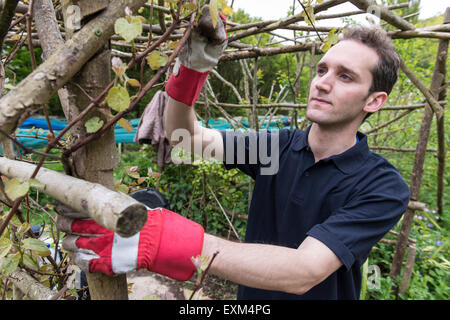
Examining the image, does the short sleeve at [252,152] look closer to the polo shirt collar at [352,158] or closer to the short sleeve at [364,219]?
the polo shirt collar at [352,158]

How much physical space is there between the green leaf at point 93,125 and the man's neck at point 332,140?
115 cm

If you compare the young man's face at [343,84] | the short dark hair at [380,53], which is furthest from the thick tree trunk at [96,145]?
the short dark hair at [380,53]

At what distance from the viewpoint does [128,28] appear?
608 mm

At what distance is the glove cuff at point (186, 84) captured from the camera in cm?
111

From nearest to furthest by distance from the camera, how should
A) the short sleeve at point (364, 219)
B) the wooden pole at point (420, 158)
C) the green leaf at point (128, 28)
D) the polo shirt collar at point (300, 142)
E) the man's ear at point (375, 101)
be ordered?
the green leaf at point (128, 28), the short sleeve at point (364, 219), the man's ear at point (375, 101), the polo shirt collar at point (300, 142), the wooden pole at point (420, 158)

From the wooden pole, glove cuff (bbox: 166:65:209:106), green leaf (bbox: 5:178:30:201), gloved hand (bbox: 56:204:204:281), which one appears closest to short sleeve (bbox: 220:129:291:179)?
glove cuff (bbox: 166:65:209:106)

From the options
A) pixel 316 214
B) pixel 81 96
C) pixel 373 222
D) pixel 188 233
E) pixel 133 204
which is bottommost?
pixel 316 214

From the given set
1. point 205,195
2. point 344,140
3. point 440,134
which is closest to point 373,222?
point 344,140

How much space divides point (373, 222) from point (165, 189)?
3766 mm

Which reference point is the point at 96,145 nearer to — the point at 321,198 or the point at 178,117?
the point at 178,117

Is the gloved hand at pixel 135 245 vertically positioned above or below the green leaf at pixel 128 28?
below

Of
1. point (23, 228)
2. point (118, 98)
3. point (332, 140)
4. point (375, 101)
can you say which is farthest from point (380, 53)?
point (23, 228)

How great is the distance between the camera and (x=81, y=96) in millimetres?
719
